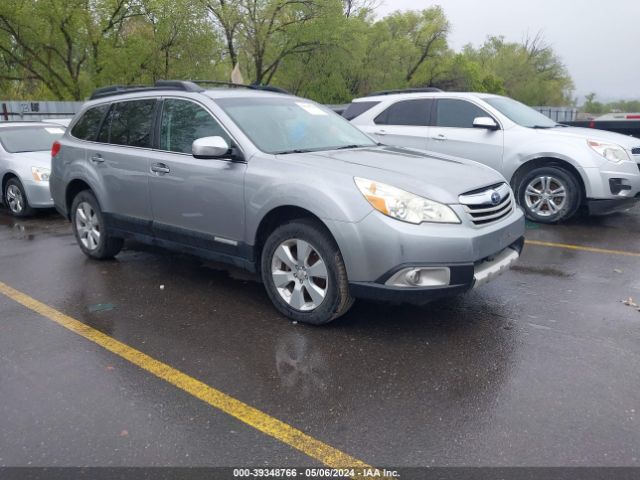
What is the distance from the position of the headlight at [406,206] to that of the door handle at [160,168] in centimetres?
197

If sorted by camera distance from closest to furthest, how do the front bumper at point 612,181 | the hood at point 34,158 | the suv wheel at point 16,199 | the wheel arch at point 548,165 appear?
the front bumper at point 612,181, the wheel arch at point 548,165, the suv wheel at point 16,199, the hood at point 34,158

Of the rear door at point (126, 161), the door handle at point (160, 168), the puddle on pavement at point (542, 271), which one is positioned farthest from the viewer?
the puddle on pavement at point (542, 271)

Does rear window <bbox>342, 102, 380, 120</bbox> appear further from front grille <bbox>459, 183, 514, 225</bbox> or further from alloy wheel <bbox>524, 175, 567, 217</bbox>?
front grille <bbox>459, 183, 514, 225</bbox>

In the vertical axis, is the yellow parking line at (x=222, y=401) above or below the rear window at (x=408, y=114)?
below

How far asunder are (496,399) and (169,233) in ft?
10.2

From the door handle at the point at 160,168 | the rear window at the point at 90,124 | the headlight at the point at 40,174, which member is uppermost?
the rear window at the point at 90,124

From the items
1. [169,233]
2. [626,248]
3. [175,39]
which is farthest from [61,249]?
[175,39]

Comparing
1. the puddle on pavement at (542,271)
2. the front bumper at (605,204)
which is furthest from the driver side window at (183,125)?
the front bumper at (605,204)

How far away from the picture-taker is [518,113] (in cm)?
838

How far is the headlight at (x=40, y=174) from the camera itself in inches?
342

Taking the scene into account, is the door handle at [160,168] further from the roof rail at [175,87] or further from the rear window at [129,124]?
the roof rail at [175,87]

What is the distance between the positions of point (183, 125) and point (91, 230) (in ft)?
6.05

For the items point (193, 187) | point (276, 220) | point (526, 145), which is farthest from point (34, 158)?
point (526, 145)

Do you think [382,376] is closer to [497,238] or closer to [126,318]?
[497,238]
